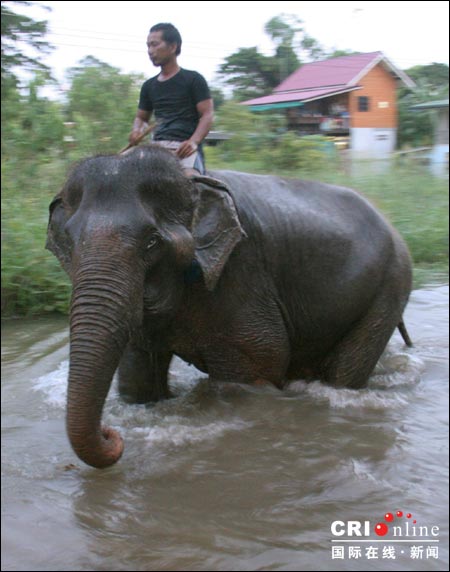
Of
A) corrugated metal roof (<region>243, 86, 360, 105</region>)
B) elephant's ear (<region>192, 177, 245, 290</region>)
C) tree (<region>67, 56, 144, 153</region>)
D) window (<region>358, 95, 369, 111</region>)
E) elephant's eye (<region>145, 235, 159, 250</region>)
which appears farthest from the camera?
window (<region>358, 95, 369, 111</region>)

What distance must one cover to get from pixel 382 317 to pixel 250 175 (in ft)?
4.02

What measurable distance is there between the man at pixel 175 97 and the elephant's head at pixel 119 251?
23.0 inches

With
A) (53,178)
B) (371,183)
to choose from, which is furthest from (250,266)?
(371,183)

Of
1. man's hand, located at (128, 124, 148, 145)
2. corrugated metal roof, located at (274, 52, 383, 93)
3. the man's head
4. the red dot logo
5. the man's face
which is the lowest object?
the red dot logo

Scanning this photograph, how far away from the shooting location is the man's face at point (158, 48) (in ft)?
13.5

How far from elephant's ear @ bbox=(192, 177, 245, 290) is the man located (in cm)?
42

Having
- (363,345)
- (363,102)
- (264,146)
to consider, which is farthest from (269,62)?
Result: (363,345)

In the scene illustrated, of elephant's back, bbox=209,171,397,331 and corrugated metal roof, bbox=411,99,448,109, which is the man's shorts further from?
corrugated metal roof, bbox=411,99,448,109

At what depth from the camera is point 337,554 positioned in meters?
2.87

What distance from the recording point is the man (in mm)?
4129

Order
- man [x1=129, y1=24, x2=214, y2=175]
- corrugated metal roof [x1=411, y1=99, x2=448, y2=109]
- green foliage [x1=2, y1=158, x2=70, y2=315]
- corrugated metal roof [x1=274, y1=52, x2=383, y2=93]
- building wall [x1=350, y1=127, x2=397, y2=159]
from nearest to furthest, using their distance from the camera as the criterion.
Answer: man [x1=129, y1=24, x2=214, y2=175] → green foliage [x1=2, y1=158, x2=70, y2=315] → corrugated metal roof [x1=274, y1=52, x2=383, y2=93] → corrugated metal roof [x1=411, y1=99, x2=448, y2=109] → building wall [x1=350, y1=127, x2=397, y2=159]

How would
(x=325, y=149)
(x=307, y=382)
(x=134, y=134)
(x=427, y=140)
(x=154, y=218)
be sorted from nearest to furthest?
(x=154, y=218) < (x=134, y=134) < (x=307, y=382) < (x=325, y=149) < (x=427, y=140)

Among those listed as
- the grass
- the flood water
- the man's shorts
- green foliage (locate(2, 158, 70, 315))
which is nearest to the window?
the grass

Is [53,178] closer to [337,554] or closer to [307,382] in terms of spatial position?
[307,382]
